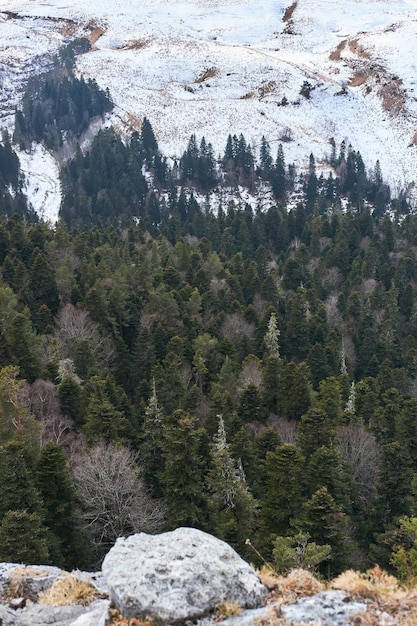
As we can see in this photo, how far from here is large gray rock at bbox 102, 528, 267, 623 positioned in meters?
7.78

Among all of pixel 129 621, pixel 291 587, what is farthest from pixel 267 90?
pixel 129 621

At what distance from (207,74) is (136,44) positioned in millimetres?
37783

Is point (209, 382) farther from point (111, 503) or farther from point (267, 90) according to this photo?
point (267, 90)

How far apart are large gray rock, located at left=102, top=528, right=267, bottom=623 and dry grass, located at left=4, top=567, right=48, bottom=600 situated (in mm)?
2080

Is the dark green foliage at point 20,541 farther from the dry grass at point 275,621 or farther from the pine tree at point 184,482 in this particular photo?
the dry grass at point 275,621

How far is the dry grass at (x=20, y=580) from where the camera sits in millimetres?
9445

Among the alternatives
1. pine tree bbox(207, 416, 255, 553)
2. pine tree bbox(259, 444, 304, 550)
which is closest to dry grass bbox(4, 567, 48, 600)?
pine tree bbox(207, 416, 255, 553)

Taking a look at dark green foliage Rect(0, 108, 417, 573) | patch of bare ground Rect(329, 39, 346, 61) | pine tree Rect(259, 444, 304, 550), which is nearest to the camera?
pine tree Rect(259, 444, 304, 550)

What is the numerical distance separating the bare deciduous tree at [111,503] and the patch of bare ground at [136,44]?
200699 millimetres

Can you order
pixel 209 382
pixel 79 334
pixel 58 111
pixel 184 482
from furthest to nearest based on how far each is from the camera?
pixel 58 111
pixel 209 382
pixel 79 334
pixel 184 482

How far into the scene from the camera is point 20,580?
31.6ft

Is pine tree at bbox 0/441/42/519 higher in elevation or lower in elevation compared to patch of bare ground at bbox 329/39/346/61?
lower

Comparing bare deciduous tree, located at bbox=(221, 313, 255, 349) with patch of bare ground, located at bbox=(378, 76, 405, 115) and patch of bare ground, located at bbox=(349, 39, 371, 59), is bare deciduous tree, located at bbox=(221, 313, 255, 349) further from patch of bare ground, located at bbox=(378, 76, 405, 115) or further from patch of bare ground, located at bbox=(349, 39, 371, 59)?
patch of bare ground, located at bbox=(349, 39, 371, 59)

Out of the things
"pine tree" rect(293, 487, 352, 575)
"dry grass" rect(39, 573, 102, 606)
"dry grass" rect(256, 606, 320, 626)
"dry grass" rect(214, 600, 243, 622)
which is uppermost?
"dry grass" rect(256, 606, 320, 626)
